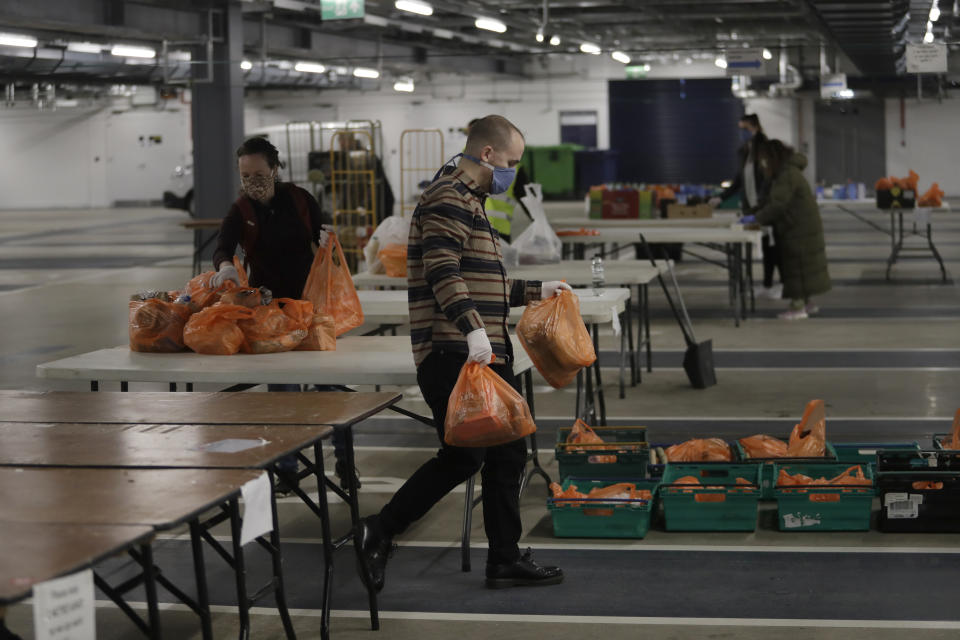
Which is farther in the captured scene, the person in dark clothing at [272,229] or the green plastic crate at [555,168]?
the green plastic crate at [555,168]

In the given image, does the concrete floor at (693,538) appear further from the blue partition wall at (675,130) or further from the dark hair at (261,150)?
the blue partition wall at (675,130)

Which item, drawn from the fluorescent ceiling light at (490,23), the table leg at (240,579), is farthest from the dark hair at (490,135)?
the fluorescent ceiling light at (490,23)

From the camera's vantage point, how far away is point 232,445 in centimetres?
314

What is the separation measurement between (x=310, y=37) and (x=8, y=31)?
5.81 metres

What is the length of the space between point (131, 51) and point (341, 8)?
23.7 feet

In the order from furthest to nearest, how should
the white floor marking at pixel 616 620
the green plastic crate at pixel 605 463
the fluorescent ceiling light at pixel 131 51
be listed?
the fluorescent ceiling light at pixel 131 51
the green plastic crate at pixel 605 463
the white floor marking at pixel 616 620

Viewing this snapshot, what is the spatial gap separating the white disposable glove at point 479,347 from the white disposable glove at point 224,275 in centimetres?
165

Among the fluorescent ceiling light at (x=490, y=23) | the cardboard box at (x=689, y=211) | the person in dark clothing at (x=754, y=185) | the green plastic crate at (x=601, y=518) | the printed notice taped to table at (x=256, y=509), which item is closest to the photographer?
the printed notice taped to table at (x=256, y=509)

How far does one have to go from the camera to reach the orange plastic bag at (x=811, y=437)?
538cm

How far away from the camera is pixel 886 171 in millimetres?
33594

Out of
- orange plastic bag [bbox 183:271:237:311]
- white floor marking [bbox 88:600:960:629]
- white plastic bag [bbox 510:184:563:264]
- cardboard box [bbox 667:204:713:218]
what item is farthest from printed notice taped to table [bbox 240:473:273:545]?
cardboard box [bbox 667:204:713:218]

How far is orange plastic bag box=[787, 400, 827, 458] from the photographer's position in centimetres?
538

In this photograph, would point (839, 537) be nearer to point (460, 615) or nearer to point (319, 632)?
point (460, 615)

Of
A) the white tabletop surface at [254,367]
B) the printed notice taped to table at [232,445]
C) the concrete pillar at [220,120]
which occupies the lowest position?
the printed notice taped to table at [232,445]
